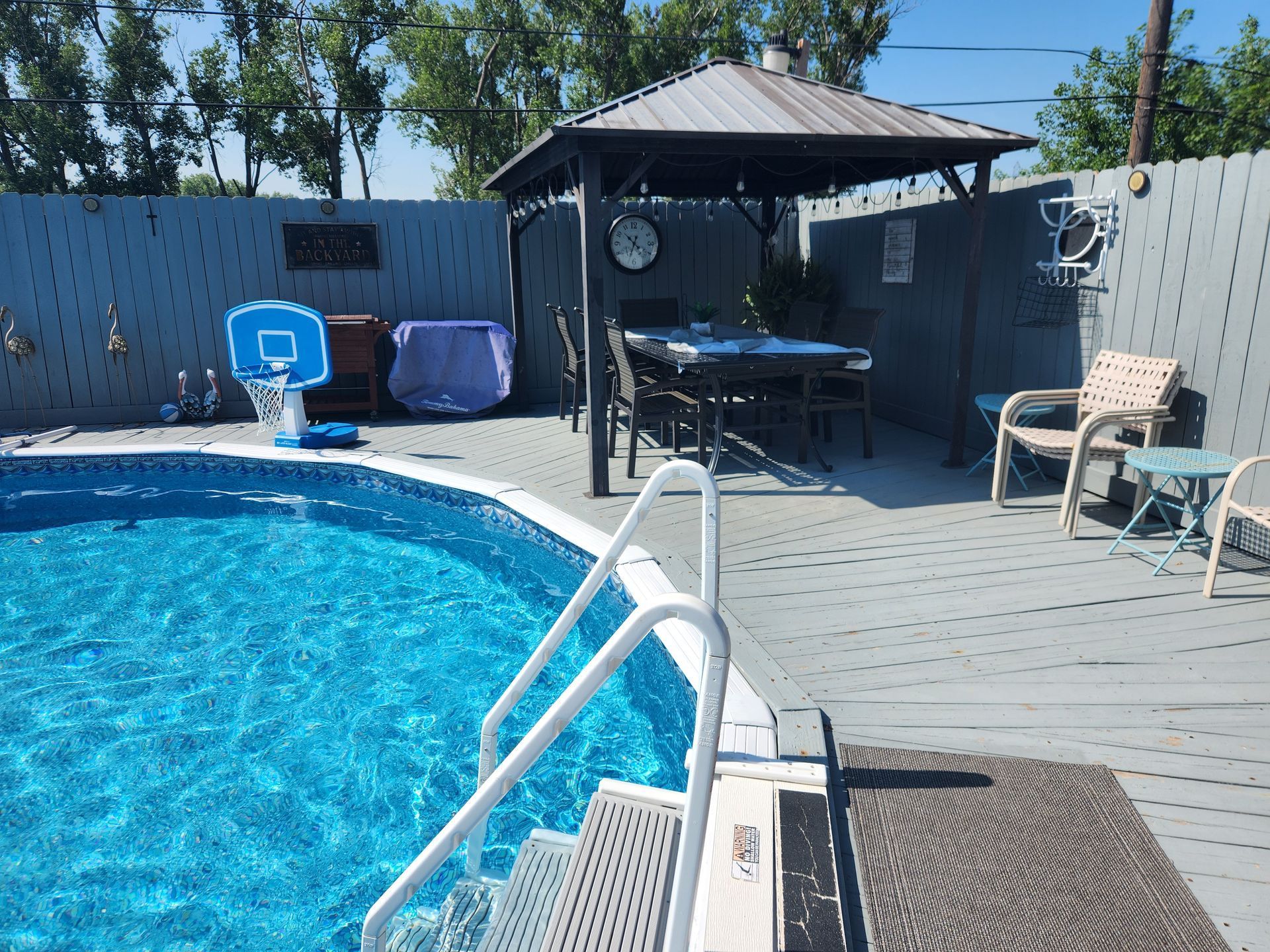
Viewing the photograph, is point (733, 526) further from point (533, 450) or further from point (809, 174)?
point (809, 174)

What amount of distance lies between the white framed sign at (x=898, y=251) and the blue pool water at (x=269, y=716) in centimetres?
408

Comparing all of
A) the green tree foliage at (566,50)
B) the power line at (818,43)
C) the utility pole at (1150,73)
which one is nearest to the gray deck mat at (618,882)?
the utility pole at (1150,73)

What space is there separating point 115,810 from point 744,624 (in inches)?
93.0

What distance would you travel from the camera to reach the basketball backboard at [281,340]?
6480 mm

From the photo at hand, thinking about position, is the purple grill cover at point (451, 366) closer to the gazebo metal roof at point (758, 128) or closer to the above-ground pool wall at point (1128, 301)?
the gazebo metal roof at point (758, 128)

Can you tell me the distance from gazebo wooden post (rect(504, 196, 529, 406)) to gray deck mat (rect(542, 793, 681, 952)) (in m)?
6.31

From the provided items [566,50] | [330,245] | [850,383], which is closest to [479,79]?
[566,50]

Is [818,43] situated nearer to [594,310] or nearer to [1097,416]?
[594,310]

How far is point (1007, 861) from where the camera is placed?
186 centimetres

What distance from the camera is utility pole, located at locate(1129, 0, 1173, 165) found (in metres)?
9.55

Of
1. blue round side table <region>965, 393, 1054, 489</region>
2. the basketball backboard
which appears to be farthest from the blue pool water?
blue round side table <region>965, 393, 1054, 489</region>

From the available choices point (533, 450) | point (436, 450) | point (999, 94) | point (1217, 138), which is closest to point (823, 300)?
point (533, 450)

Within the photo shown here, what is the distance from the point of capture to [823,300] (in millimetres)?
7695

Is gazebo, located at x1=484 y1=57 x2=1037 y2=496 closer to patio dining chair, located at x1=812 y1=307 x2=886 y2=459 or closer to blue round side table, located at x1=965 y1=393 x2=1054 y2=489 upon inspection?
blue round side table, located at x1=965 y1=393 x2=1054 y2=489
